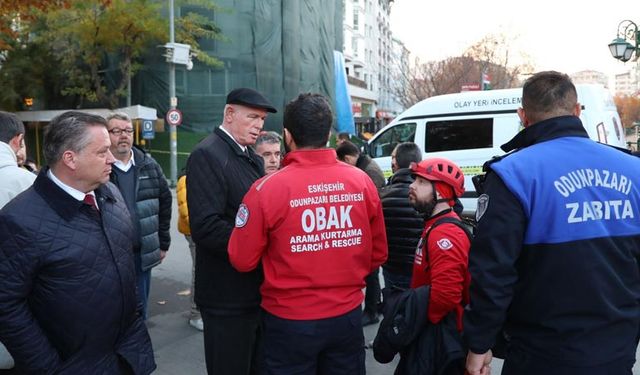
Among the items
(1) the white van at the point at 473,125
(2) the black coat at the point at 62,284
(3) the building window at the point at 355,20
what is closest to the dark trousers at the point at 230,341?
(2) the black coat at the point at 62,284

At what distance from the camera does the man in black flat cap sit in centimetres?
278

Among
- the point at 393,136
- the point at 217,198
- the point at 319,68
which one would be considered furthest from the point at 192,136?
the point at 217,198

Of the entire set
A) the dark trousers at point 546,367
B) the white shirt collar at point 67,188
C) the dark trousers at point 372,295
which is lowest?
the dark trousers at point 372,295

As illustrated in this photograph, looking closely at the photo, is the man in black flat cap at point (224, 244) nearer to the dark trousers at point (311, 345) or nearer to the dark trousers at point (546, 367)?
the dark trousers at point (311, 345)

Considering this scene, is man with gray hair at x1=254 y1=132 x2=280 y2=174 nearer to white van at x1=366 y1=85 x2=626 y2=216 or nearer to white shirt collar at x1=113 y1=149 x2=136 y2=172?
white shirt collar at x1=113 y1=149 x2=136 y2=172

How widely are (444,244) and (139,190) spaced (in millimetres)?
2744

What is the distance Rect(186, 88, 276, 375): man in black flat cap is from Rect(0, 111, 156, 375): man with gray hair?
1.37 ft

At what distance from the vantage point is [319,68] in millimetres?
30547

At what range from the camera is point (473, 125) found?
10.7m

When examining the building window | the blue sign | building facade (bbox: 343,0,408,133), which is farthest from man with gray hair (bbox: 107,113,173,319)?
the building window

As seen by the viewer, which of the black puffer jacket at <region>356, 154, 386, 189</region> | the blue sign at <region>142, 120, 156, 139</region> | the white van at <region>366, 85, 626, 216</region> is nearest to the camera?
the black puffer jacket at <region>356, 154, 386, 189</region>

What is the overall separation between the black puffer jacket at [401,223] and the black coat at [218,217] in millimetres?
1356

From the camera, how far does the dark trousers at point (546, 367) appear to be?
2.12 metres

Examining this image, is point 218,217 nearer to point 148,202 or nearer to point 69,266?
point 69,266
